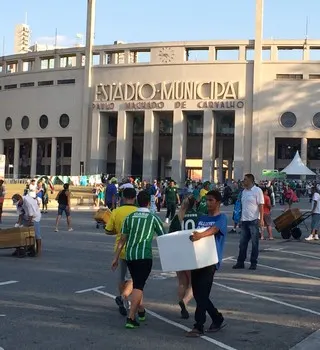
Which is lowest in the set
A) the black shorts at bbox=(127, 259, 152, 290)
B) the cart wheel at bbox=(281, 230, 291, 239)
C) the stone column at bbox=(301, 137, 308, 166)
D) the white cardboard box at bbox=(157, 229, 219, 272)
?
the cart wheel at bbox=(281, 230, 291, 239)

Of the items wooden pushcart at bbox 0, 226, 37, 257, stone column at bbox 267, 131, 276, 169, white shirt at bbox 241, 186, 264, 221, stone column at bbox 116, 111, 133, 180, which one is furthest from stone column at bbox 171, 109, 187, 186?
white shirt at bbox 241, 186, 264, 221

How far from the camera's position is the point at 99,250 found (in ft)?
45.9

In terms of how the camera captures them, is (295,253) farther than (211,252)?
Yes

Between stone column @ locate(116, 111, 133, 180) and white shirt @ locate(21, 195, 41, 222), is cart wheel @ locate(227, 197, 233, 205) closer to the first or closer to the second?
white shirt @ locate(21, 195, 41, 222)

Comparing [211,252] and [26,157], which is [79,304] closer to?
[211,252]

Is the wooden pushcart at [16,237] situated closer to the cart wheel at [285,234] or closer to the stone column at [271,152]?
the cart wheel at [285,234]

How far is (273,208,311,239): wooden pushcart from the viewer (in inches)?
692

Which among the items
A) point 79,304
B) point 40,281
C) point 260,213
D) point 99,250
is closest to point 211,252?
point 79,304

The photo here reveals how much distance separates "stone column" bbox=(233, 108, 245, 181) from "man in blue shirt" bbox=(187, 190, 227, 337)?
6052 cm

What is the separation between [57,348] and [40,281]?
390 centimetres

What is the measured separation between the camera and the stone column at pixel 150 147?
70169mm

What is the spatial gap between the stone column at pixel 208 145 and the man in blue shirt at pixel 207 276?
60906mm

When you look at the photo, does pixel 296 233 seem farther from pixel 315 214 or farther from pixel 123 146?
pixel 123 146

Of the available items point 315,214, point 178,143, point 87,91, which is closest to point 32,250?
point 315,214
